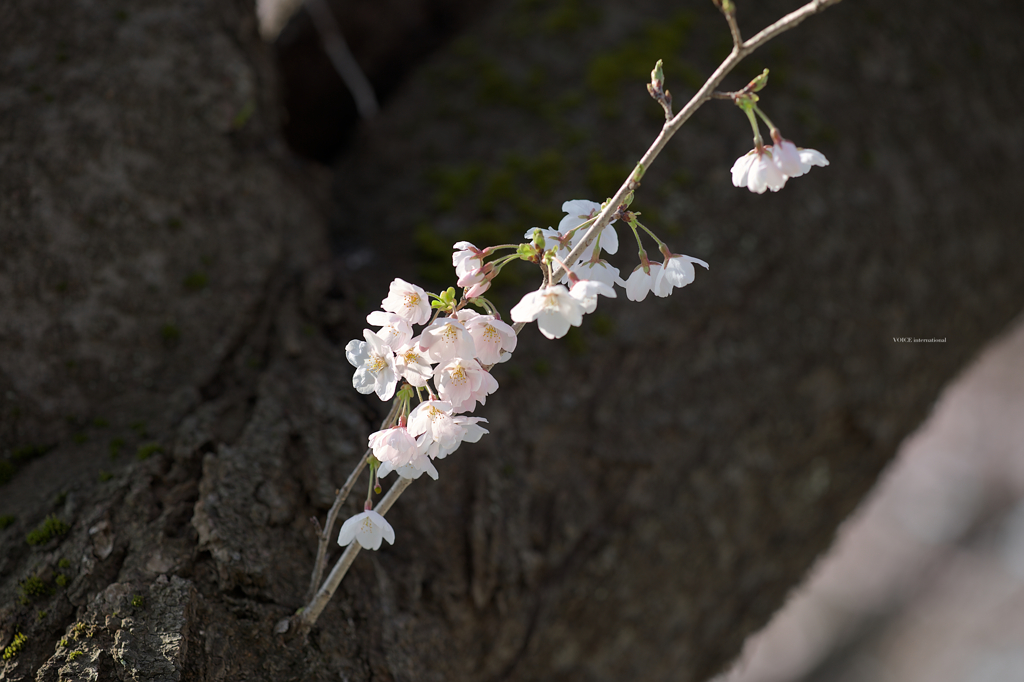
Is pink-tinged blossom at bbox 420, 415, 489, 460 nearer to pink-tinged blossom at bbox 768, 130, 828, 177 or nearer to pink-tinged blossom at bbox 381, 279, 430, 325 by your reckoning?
pink-tinged blossom at bbox 381, 279, 430, 325

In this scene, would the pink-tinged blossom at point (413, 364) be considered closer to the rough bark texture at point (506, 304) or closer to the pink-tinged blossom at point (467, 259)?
the pink-tinged blossom at point (467, 259)

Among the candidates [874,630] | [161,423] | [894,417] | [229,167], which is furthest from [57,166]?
[874,630]

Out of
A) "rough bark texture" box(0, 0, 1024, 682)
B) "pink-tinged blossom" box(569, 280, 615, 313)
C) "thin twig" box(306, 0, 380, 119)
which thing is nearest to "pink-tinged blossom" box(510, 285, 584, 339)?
"pink-tinged blossom" box(569, 280, 615, 313)

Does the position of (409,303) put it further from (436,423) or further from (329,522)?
(329,522)

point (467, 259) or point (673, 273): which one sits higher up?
point (467, 259)

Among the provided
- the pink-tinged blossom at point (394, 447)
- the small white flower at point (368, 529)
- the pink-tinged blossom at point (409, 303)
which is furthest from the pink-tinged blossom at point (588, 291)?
the small white flower at point (368, 529)

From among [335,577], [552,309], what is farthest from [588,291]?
[335,577]
